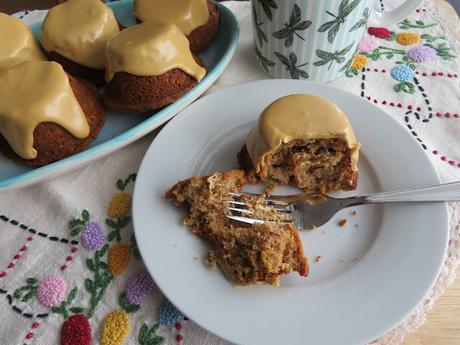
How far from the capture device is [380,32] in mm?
1255

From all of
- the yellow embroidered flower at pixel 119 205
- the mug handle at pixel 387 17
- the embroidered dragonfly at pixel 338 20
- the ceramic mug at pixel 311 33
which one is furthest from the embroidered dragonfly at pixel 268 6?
the yellow embroidered flower at pixel 119 205

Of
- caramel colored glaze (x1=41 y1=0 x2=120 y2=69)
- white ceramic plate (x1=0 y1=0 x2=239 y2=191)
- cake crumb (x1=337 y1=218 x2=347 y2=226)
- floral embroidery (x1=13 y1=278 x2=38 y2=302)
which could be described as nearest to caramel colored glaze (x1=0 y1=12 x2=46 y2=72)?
caramel colored glaze (x1=41 y1=0 x2=120 y2=69)

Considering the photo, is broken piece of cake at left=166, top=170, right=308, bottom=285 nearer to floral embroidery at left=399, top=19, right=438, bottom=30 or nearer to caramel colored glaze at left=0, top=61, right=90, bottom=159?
caramel colored glaze at left=0, top=61, right=90, bottom=159

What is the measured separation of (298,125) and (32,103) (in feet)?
1.85

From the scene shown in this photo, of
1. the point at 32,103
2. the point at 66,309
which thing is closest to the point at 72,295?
the point at 66,309

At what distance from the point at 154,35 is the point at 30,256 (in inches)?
22.1

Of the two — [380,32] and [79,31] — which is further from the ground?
[79,31]

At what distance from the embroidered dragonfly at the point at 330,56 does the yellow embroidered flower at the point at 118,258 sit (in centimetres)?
63

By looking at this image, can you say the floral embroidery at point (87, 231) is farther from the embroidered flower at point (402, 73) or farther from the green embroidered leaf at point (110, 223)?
the embroidered flower at point (402, 73)

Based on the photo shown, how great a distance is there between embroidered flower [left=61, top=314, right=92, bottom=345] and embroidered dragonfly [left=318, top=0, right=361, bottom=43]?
0.78 metres

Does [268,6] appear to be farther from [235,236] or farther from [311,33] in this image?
[235,236]

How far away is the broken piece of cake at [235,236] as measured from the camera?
753mm

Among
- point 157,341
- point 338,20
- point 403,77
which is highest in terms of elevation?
point 338,20

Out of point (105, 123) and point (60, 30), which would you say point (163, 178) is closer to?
point (105, 123)
